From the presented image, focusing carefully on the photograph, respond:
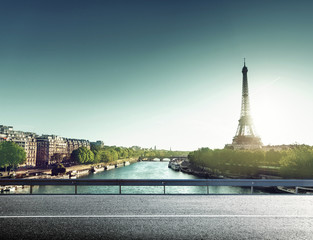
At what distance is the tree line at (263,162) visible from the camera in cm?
4706

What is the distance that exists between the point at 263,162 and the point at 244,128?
1694 centimetres

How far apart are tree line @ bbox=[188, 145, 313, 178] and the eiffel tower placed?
11084 millimetres

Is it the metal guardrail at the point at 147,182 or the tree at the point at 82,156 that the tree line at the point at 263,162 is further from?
the tree at the point at 82,156

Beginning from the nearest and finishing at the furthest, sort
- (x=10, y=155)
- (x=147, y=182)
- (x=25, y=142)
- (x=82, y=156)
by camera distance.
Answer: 1. (x=147, y=182)
2. (x=10, y=155)
3. (x=82, y=156)
4. (x=25, y=142)

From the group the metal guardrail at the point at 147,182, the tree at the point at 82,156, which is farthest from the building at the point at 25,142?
the metal guardrail at the point at 147,182

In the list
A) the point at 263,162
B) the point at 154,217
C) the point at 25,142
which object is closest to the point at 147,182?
the point at 154,217

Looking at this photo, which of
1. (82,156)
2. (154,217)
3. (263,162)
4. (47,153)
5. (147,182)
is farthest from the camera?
(47,153)

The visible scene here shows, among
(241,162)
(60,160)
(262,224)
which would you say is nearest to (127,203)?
(262,224)

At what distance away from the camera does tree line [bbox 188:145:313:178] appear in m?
47.1

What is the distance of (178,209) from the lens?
27.9 ft

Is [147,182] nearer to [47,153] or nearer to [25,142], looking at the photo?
[25,142]

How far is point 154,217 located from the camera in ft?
24.2

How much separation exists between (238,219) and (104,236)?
3.78 m

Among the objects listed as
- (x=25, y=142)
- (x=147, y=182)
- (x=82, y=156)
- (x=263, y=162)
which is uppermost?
(x=25, y=142)
